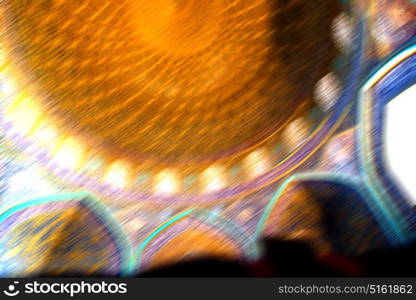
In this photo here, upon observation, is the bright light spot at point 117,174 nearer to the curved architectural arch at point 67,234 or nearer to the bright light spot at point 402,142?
the curved architectural arch at point 67,234

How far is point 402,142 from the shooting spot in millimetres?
3881

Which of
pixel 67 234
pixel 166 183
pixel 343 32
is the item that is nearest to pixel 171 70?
pixel 166 183

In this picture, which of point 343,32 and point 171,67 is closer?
point 343,32

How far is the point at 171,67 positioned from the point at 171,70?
0.09 feet

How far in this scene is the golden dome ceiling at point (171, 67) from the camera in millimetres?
3930

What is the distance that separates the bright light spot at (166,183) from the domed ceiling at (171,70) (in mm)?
103

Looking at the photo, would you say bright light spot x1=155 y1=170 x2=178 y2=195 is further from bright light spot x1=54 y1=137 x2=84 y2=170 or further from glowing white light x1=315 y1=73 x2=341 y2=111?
glowing white light x1=315 y1=73 x2=341 y2=111

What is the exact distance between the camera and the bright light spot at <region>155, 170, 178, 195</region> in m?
4.29

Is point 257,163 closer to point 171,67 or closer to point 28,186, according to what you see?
point 171,67

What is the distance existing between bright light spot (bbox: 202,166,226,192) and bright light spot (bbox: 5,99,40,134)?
152cm

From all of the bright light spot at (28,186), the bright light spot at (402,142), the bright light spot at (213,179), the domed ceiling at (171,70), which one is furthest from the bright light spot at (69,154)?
the bright light spot at (402,142)

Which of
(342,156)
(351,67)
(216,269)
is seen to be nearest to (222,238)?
(216,269)

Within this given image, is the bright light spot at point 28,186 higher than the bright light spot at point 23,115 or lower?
lower

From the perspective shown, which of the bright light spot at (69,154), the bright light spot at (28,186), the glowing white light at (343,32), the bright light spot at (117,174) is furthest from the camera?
the bright light spot at (117,174)
